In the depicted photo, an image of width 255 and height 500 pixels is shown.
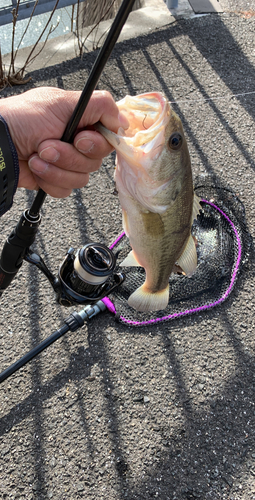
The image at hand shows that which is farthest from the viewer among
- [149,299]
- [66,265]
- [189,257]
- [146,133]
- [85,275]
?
[66,265]

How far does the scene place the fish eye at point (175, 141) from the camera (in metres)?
1.38

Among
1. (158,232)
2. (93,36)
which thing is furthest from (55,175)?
(93,36)

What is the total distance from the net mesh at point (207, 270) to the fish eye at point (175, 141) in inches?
59.5

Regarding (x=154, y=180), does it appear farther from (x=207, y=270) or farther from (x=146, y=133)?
(x=207, y=270)

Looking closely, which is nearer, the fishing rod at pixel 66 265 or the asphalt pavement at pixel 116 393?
the fishing rod at pixel 66 265

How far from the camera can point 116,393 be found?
8.14 feet

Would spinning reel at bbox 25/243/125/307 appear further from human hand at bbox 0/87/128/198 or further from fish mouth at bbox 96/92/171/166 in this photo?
fish mouth at bbox 96/92/171/166

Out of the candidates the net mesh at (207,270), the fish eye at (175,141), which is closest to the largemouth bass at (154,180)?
the fish eye at (175,141)

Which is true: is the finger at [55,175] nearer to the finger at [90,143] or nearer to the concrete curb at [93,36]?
the finger at [90,143]

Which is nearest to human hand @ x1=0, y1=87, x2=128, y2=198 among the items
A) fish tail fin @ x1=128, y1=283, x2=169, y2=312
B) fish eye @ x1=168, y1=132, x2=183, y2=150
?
fish eye @ x1=168, y1=132, x2=183, y2=150

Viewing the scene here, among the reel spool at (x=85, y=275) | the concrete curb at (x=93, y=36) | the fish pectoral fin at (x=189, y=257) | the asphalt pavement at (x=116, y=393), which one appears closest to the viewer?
the fish pectoral fin at (x=189, y=257)

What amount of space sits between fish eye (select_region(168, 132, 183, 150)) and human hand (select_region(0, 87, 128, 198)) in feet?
0.59

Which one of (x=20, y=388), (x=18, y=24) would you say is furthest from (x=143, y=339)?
(x=18, y=24)

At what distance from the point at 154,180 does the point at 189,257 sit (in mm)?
404
